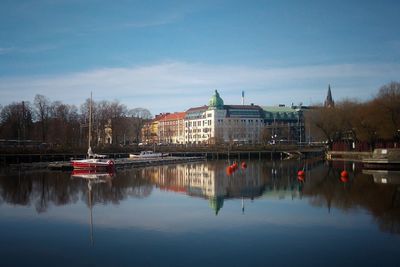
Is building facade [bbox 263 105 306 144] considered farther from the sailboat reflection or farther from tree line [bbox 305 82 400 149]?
the sailboat reflection

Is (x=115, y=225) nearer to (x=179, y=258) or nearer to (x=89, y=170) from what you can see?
(x=179, y=258)

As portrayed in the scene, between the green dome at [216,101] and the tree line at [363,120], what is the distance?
70.7 m

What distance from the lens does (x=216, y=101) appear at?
17462 centimetres

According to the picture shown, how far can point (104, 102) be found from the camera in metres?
109

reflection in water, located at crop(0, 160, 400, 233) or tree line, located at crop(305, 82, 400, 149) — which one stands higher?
tree line, located at crop(305, 82, 400, 149)

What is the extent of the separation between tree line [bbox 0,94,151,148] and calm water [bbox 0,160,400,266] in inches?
2255

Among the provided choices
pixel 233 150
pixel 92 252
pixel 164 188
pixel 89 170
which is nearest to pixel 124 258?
pixel 92 252

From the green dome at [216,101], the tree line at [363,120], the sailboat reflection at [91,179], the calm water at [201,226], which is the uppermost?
the green dome at [216,101]

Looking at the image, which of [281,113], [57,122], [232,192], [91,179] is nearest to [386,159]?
[232,192]

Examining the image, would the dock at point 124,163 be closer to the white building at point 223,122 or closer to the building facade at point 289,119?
the white building at point 223,122

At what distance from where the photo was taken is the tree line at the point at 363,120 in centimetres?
7806

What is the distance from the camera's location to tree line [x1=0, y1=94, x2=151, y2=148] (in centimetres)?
9362

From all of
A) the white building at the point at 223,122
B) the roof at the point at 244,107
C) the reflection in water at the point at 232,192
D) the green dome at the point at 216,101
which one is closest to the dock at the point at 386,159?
the reflection in water at the point at 232,192

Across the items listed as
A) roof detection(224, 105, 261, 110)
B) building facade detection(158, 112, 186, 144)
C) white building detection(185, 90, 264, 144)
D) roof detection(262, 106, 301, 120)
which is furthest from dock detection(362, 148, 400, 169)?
building facade detection(158, 112, 186, 144)
